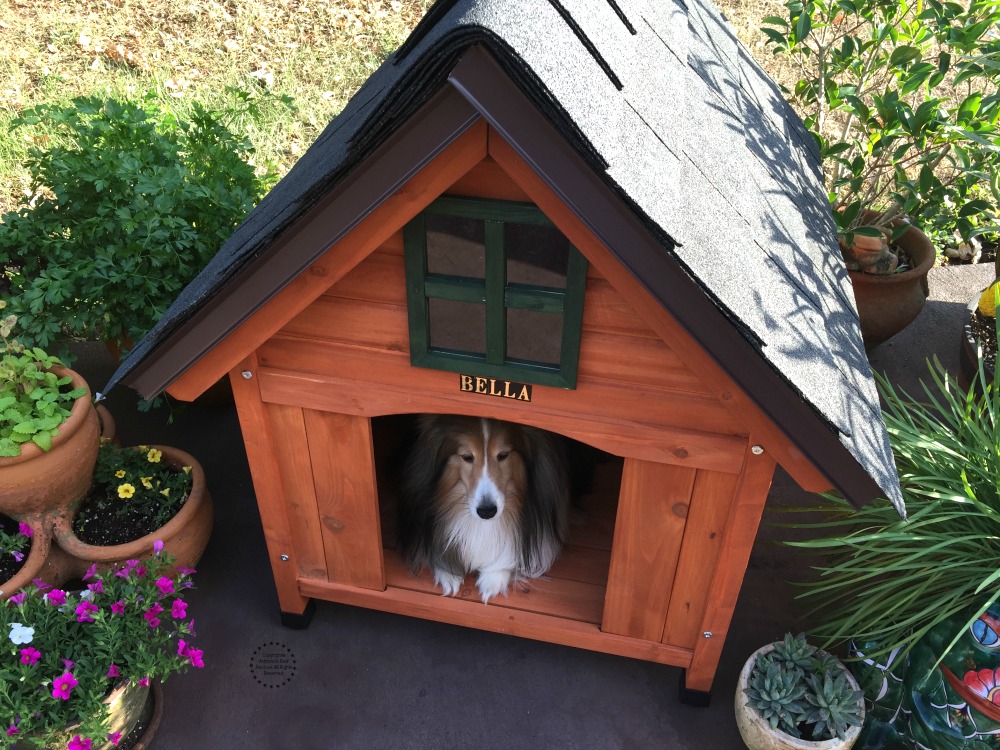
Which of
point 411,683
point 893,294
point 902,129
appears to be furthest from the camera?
point 893,294

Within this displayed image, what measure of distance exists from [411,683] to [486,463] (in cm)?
98

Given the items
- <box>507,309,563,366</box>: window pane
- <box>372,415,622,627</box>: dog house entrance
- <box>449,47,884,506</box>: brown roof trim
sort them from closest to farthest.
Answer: <box>449,47,884,506</box>: brown roof trim → <box>507,309,563,366</box>: window pane → <box>372,415,622,627</box>: dog house entrance

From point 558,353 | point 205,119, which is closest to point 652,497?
point 558,353

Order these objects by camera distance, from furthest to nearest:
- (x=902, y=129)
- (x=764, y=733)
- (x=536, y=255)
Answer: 1. (x=902, y=129)
2. (x=764, y=733)
3. (x=536, y=255)

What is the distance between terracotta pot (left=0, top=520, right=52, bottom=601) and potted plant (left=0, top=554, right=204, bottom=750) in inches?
5.9

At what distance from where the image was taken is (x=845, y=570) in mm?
2844

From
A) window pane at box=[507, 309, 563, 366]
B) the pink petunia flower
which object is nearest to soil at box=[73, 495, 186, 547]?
window pane at box=[507, 309, 563, 366]

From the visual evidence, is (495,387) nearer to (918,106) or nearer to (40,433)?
(40,433)

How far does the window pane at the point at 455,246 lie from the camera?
2.07m

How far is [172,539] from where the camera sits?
10.6ft

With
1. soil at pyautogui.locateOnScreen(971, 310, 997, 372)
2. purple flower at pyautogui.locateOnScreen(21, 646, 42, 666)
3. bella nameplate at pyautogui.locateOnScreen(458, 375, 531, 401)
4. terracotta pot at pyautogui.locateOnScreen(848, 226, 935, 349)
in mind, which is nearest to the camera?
bella nameplate at pyautogui.locateOnScreen(458, 375, 531, 401)

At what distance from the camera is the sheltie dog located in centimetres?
296

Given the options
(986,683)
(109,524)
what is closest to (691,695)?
(986,683)

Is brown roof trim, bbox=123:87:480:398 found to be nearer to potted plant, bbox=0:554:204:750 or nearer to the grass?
potted plant, bbox=0:554:204:750
